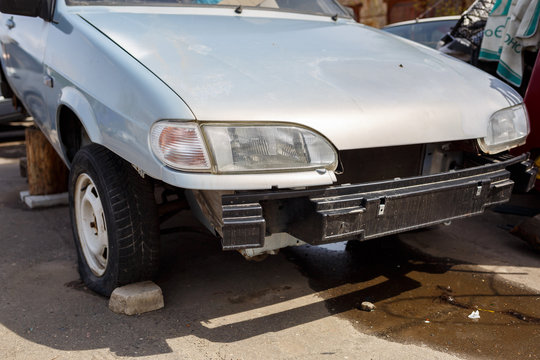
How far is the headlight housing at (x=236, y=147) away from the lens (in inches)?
84.3

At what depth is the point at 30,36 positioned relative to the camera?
11.7ft

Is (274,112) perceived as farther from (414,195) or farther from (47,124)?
(47,124)

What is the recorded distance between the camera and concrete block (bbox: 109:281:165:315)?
2.72 meters

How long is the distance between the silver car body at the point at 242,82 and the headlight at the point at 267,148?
0.04m

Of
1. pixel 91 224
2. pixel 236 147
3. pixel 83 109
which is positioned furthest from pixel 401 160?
pixel 91 224

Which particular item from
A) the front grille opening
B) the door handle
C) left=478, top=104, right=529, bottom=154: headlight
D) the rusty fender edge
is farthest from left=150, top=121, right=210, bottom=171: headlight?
the door handle

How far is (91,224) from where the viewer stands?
307 cm

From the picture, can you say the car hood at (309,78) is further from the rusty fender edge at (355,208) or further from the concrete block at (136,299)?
the concrete block at (136,299)

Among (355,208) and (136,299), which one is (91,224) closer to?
(136,299)

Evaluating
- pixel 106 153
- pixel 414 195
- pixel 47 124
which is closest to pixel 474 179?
pixel 414 195

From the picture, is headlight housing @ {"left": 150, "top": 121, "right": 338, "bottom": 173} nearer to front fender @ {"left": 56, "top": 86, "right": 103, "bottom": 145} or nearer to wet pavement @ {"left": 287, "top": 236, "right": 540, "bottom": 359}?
front fender @ {"left": 56, "top": 86, "right": 103, "bottom": 145}

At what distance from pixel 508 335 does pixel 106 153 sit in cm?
214

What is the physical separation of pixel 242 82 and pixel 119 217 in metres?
0.87

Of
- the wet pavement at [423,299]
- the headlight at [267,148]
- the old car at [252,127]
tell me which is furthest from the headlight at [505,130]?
the headlight at [267,148]
